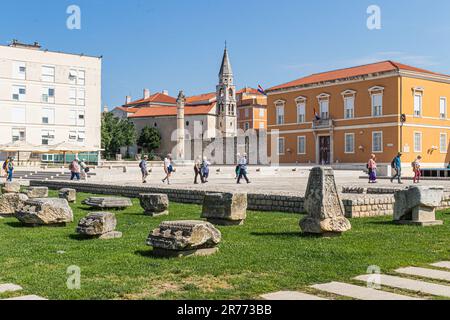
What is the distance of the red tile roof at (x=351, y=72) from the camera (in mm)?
41781

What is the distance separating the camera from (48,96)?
2233 inches

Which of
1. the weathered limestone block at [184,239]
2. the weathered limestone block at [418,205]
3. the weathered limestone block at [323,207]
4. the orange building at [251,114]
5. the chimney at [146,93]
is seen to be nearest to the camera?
the weathered limestone block at [184,239]

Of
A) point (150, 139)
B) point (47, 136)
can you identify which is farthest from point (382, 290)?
point (150, 139)

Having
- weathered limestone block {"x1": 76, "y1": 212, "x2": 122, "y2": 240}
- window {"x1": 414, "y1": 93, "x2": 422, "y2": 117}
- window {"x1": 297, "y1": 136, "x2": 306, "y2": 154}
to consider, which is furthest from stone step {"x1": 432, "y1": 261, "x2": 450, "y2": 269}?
window {"x1": 297, "y1": 136, "x2": 306, "y2": 154}

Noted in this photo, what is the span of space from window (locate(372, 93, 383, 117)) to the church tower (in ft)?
157

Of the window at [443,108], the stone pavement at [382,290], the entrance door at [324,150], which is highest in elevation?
the window at [443,108]

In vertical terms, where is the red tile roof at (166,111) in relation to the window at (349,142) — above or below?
above

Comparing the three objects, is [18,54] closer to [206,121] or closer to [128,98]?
[206,121]

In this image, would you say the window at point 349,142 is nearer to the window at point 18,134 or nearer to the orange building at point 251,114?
the window at point 18,134

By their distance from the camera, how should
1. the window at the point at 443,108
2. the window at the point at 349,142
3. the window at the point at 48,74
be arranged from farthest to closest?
the window at the point at 48,74 → the window at the point at 349,142 → the window at the point at 443,108

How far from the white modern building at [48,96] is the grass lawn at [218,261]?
1859 inches

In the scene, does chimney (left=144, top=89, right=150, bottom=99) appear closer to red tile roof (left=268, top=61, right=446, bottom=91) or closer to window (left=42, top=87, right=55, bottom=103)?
window (left=42, top=87, right=55, bottom=103)

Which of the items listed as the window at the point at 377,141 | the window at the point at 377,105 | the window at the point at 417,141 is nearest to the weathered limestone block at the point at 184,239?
the window at the point at 377,141
